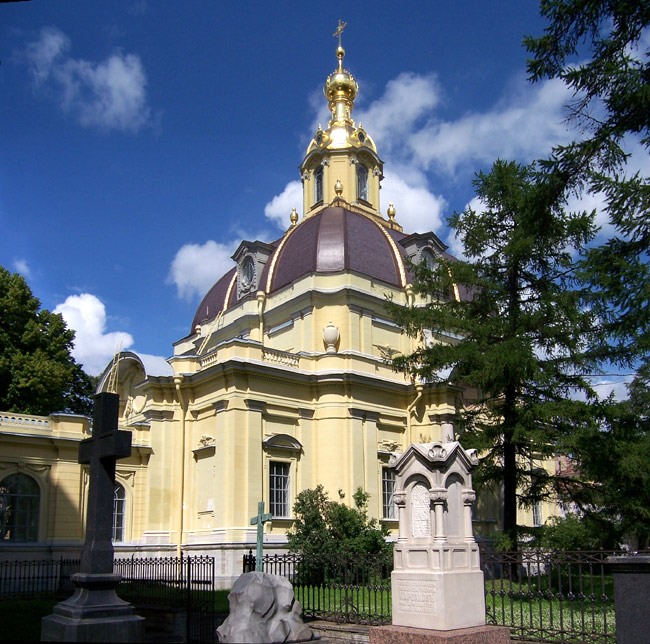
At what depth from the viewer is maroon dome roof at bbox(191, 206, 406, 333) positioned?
29.3 m

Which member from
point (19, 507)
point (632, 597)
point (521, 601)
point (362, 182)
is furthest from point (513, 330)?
point (362, 182)

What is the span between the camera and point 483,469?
809 inches

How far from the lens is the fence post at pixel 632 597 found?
761 cm

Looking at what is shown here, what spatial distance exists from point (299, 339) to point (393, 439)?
546cm

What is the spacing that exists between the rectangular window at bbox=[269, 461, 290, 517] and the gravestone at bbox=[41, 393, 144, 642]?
1354cm

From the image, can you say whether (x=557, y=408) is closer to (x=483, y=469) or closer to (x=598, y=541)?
(x=483, y=469)

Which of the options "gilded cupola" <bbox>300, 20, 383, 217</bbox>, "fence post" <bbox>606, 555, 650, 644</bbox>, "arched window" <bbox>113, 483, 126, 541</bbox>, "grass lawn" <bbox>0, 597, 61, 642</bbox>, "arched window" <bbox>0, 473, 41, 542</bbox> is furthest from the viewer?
"gilded cupola" <bbox>300, 20, 383, 217</bbox>

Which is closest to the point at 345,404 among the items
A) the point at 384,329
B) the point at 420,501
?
the point at 384,329

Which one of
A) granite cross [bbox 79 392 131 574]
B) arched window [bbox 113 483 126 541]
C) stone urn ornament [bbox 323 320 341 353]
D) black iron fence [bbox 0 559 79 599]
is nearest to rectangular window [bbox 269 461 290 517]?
stone urn ornament [bbox 323 320 341 353]

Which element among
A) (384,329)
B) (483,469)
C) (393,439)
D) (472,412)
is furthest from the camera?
(384,329)

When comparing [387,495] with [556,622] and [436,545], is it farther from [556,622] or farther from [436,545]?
[436,545]

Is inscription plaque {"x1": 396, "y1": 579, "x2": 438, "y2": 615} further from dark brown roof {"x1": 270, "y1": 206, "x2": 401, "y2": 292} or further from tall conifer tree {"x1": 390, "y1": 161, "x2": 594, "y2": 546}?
dark brown roof {"x1": 270, "y1": 206, "x2": 401, "y2": 292}

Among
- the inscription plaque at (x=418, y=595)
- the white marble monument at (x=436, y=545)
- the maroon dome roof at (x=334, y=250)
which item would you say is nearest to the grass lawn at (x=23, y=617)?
the inscription plaque at (x=418, y=595)

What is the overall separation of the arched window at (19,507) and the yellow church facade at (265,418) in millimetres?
65
